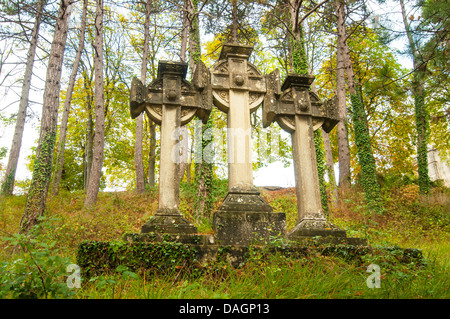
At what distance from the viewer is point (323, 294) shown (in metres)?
2.87

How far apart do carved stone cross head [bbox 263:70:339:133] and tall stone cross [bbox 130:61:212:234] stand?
114 cm

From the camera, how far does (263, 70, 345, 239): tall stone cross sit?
5287mm

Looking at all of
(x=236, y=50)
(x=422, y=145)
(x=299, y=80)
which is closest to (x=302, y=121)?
(x=299, y=80)

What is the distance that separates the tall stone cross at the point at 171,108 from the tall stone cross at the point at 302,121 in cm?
124

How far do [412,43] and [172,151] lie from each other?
7.16 meters

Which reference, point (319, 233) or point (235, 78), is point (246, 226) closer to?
point (319, 233)

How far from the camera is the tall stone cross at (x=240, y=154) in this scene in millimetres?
4551

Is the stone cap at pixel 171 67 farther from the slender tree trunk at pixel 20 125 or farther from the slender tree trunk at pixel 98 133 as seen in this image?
the slender tree trunk at pixel 20 125

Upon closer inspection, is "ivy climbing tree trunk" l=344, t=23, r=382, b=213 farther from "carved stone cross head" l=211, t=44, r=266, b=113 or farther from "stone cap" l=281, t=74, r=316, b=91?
"carved stone cross head" l=211, t=44, r=266, b=113

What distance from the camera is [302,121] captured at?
18.6ft

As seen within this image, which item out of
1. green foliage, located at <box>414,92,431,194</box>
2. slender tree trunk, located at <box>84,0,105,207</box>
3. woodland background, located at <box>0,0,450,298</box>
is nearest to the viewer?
woodland background, located at <box>0,0,450,298</box>

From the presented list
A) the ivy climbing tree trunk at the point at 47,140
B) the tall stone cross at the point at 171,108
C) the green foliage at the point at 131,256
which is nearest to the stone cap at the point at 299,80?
the tall stone cross at the point at 171,108

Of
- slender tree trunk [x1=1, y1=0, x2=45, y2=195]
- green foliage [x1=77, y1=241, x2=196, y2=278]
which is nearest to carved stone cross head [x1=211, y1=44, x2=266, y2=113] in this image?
green foliage [x1=77, y1=241, x2=196, y2=278]

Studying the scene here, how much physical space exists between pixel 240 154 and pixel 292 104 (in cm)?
145
